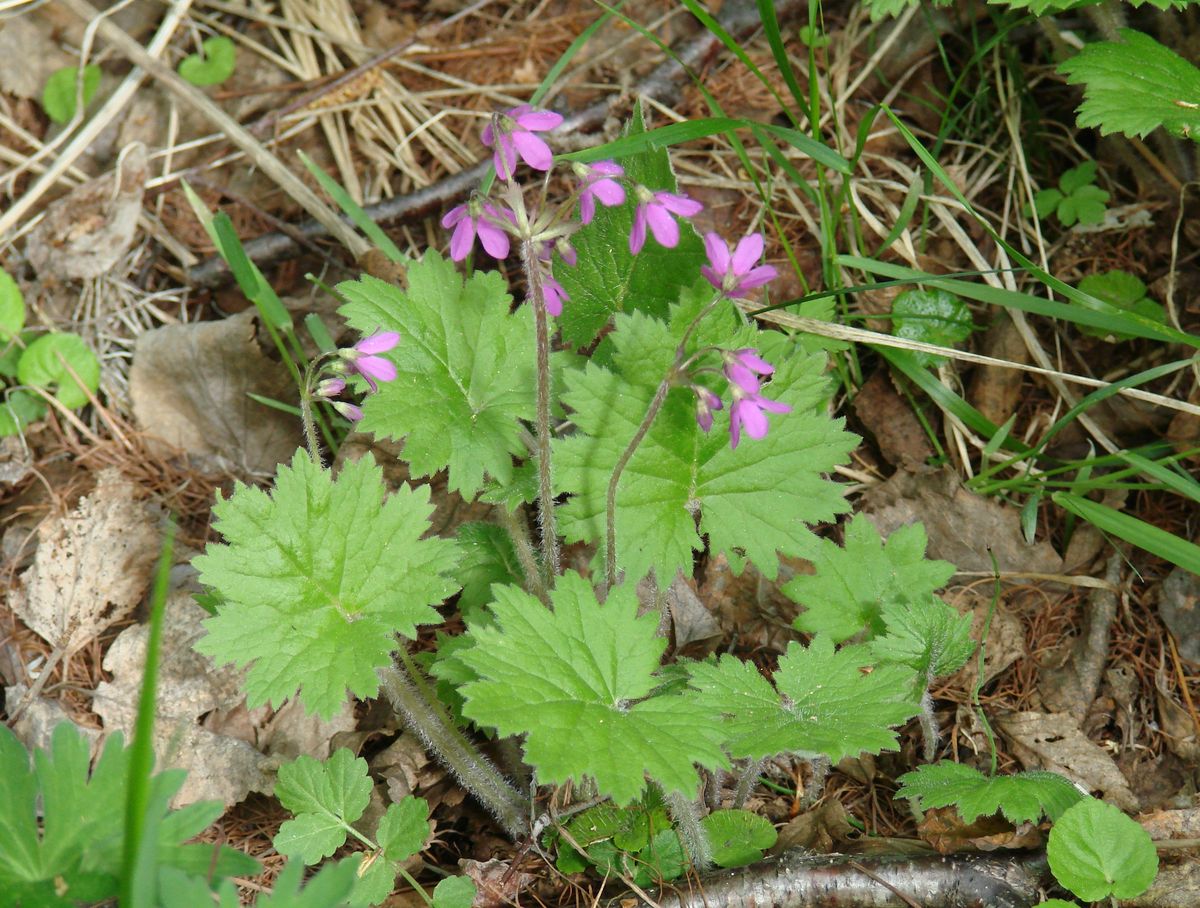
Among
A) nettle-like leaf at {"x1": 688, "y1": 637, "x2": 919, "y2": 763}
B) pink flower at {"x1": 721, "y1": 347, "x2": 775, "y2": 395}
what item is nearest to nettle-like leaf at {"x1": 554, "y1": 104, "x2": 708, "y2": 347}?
pink flower at {"x1": 721, "y1": 347, "x2": 775, "y2": 395}

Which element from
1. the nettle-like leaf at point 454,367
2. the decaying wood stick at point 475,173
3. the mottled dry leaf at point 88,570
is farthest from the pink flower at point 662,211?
the mottled dry leaf at point 88,570

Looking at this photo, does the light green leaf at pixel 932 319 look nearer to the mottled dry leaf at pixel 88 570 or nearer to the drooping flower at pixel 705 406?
the drooping flower at pixel 705 406

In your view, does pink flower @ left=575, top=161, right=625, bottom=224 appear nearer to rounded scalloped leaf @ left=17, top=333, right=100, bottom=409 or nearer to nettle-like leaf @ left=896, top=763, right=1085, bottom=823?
nettle-like leaf @ left=896, top=763, right=1085, bottom=823

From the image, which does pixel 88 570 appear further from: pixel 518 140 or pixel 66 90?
pixel 66 90

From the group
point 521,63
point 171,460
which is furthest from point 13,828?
point 521,63

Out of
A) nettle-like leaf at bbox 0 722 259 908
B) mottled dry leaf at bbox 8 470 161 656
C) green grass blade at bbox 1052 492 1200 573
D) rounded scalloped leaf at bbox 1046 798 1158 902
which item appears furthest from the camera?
mottled dry leaf at bbox 8 470 161 656

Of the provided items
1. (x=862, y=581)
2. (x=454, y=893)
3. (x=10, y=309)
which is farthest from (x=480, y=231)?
(x=10, y=309)
